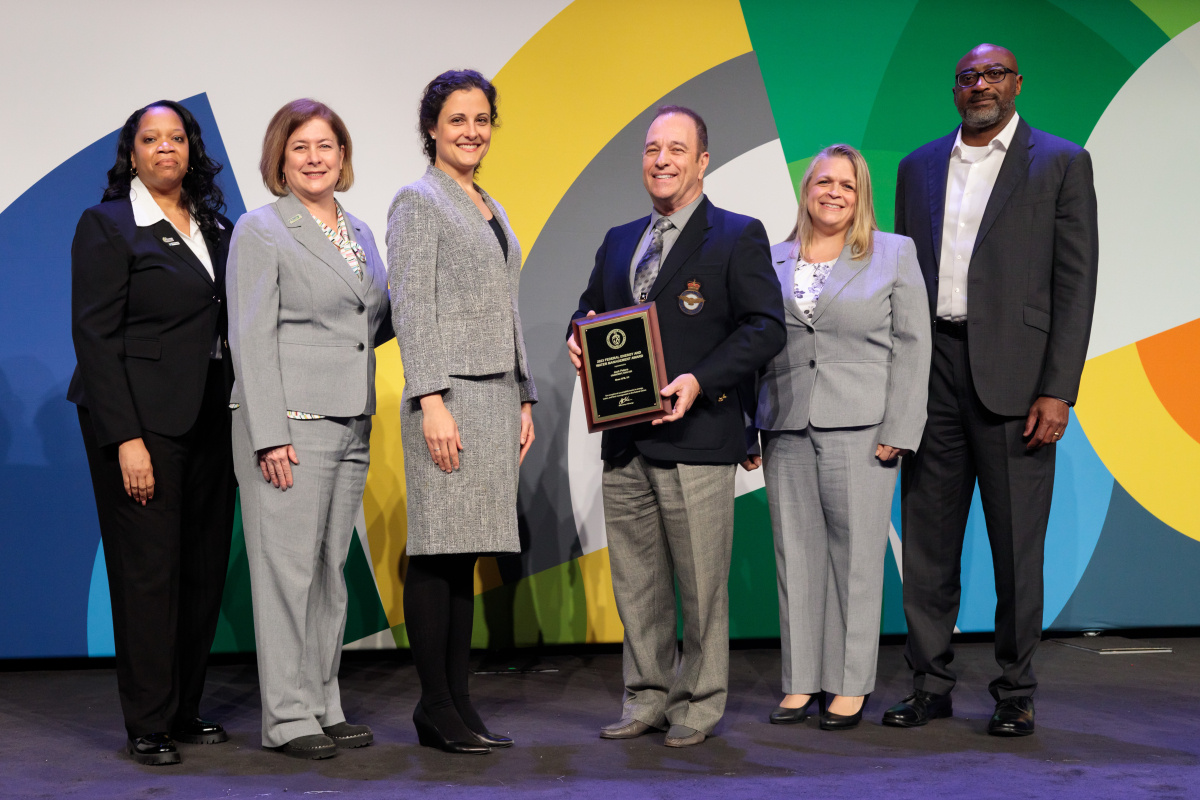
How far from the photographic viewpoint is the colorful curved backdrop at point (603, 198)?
12.6 ft

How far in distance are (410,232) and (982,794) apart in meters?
1.94

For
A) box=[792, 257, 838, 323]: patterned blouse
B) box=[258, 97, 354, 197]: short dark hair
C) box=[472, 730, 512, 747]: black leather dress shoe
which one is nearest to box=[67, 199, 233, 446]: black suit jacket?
box=[258, 97, 354, 197]: short dark hair

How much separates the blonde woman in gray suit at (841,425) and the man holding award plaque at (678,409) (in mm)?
240

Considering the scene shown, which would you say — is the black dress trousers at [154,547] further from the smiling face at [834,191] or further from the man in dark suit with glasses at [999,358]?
the man in dark suit with glasses at [999,358]

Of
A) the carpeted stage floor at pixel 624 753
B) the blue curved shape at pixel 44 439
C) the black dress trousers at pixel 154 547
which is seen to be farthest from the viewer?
the blue curved shape at pixel 44 439

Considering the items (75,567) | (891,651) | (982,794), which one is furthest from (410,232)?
(891,651)

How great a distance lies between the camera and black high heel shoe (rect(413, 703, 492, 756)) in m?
2.61

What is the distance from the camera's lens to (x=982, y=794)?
2.33 metres

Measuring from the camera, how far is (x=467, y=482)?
8.41 feet

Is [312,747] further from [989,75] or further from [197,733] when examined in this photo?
[989,75]

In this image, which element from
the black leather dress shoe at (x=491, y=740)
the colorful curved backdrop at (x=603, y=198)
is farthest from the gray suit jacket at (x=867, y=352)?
the colorful curved backdrop at (x=603, y=198)

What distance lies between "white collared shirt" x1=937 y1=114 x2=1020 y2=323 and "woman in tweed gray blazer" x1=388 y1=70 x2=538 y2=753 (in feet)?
4.44

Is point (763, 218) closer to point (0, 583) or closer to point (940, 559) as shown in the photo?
point (940, 559)

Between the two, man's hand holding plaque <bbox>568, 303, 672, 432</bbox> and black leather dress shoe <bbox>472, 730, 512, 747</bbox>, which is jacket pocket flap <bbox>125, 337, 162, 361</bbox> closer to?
man's hand holding plaque <bbox>568, 303, 672, 432</bbox>
